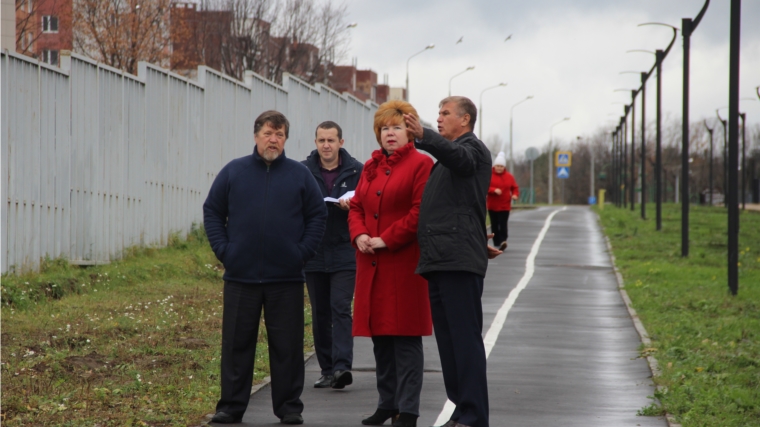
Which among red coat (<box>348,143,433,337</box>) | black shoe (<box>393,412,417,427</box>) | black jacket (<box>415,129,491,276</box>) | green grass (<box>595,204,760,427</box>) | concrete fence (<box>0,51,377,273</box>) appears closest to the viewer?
black jacket (<box>415,129,491,276</box>)

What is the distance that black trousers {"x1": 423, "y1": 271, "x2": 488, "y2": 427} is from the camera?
21.2 ft

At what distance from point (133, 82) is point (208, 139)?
9.63 ft

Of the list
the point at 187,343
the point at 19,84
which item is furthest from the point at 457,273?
the point at 19,84


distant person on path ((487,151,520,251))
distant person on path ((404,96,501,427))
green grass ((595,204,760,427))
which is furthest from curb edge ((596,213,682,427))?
distant person on path ((487,151,520,251))

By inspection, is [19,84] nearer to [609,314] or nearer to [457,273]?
[609,314]

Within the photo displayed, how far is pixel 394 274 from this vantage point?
6.98 metres

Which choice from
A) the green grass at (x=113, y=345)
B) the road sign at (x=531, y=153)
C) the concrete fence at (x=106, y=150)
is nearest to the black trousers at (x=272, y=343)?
the green grass at (x=113, y=345)

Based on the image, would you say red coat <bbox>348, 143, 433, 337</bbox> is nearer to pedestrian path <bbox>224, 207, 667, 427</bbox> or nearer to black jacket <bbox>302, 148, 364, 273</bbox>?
pedestrian path <bbox>224, 207, 667, 427</bbox>

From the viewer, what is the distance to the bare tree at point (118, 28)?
42.4 meters

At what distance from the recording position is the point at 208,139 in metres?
20.0

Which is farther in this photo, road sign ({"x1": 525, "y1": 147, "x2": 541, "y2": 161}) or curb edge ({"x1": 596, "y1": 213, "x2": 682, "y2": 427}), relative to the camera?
road sign ({"x1": 525, "y1": 147, "x2": 541, "y2": 161})

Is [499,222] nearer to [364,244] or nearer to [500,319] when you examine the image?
[500,319]

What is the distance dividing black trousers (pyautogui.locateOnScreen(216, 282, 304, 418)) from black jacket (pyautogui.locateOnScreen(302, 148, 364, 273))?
1220 millimetres

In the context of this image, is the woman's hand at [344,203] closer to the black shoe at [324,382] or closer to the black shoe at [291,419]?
the black shoe at [324,382]
